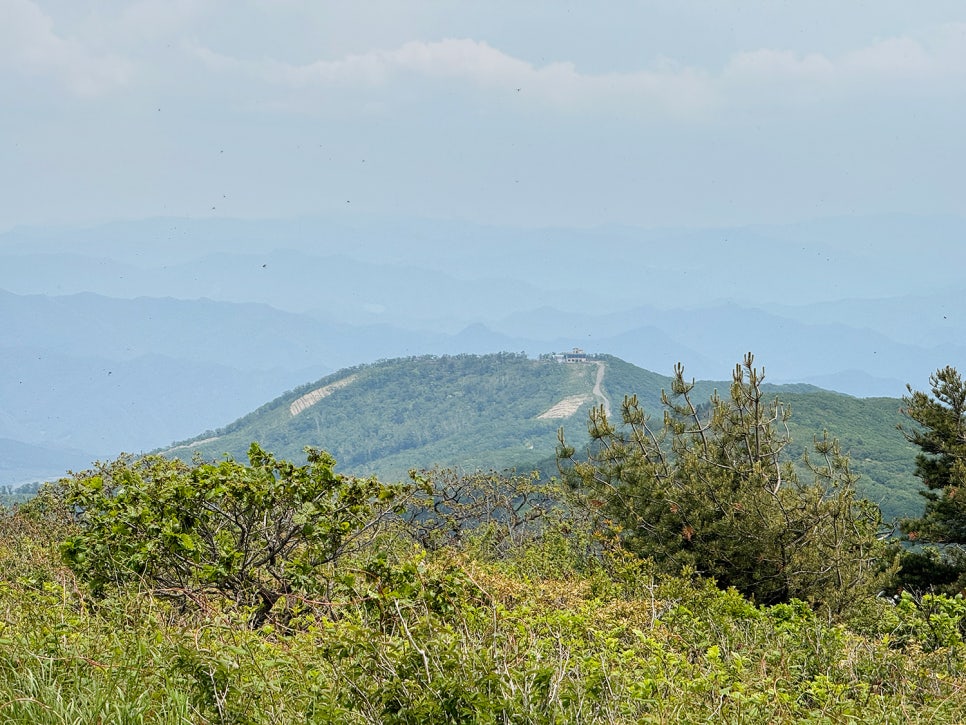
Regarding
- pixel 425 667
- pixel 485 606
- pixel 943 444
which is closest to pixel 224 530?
pixel 485 606

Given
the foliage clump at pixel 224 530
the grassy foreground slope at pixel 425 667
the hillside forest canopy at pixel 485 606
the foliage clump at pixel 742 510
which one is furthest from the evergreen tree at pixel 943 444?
the foliage clump at pixel 224 530

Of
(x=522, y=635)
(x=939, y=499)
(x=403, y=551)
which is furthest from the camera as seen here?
(x=939, y=499)

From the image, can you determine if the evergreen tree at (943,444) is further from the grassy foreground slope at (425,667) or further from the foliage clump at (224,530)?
the foliage clump at (224,530)

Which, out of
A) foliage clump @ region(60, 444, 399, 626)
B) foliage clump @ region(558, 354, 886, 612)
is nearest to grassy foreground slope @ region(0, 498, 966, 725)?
foliage clump @ region(60, 444, 399, 626)

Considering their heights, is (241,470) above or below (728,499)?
above

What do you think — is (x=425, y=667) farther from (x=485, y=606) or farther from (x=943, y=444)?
(x=943, y=444)

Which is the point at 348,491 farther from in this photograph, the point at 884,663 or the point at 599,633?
the point at 884,663

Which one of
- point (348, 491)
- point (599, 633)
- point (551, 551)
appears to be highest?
point (348, 491)

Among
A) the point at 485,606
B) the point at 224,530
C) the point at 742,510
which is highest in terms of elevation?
the point at 224,530

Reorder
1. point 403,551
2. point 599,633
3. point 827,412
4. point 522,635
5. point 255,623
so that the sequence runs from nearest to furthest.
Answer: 1. point 522,635
2. point 599,633
3. point 255,623
4. point 403,551
5. point 827,412

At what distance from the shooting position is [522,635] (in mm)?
5516

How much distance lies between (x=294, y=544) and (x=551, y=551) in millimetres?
8522

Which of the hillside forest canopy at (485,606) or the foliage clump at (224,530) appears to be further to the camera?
the foliage clump at (224,530)

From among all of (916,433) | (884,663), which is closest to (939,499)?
(916,433)
